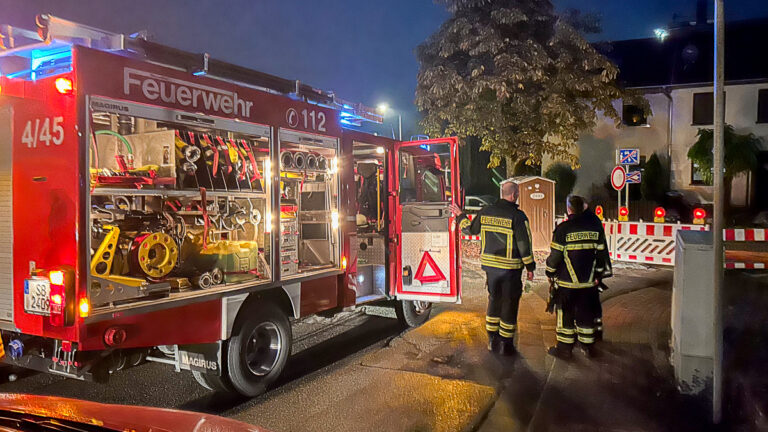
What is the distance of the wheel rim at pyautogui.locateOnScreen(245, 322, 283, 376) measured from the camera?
16.3 feet

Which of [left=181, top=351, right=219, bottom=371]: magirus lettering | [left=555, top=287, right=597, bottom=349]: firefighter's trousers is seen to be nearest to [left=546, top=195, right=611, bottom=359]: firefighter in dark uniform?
[left=555, top=287, right=597, bottom=349]: firefighter's trousers

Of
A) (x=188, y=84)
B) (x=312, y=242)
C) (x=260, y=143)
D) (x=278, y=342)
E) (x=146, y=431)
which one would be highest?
(x=188, y=84)

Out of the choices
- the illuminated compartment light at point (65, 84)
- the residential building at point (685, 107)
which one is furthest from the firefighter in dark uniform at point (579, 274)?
the residential building at point (685, 107)

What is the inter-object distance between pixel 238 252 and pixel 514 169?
1414 cm

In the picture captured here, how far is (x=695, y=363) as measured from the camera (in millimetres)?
4859

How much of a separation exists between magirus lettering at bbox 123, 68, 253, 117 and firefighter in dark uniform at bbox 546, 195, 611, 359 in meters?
3.36

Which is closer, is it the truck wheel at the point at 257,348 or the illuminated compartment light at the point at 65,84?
the illuminated compartment light at the point at 65,84

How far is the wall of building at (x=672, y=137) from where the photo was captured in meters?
22.3

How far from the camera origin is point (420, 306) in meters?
7.60

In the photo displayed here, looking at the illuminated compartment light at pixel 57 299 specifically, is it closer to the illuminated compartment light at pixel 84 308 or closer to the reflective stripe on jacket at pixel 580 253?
the illuminated compartment light at pixel 84 308

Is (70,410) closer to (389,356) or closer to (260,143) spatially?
(260,143)

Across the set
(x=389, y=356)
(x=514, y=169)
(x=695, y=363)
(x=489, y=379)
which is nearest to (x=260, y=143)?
(x=389, y=356)

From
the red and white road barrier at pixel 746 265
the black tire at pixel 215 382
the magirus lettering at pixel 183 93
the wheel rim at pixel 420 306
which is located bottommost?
the black tire at pixel 215 382

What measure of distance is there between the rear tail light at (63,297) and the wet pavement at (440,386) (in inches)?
56.9
